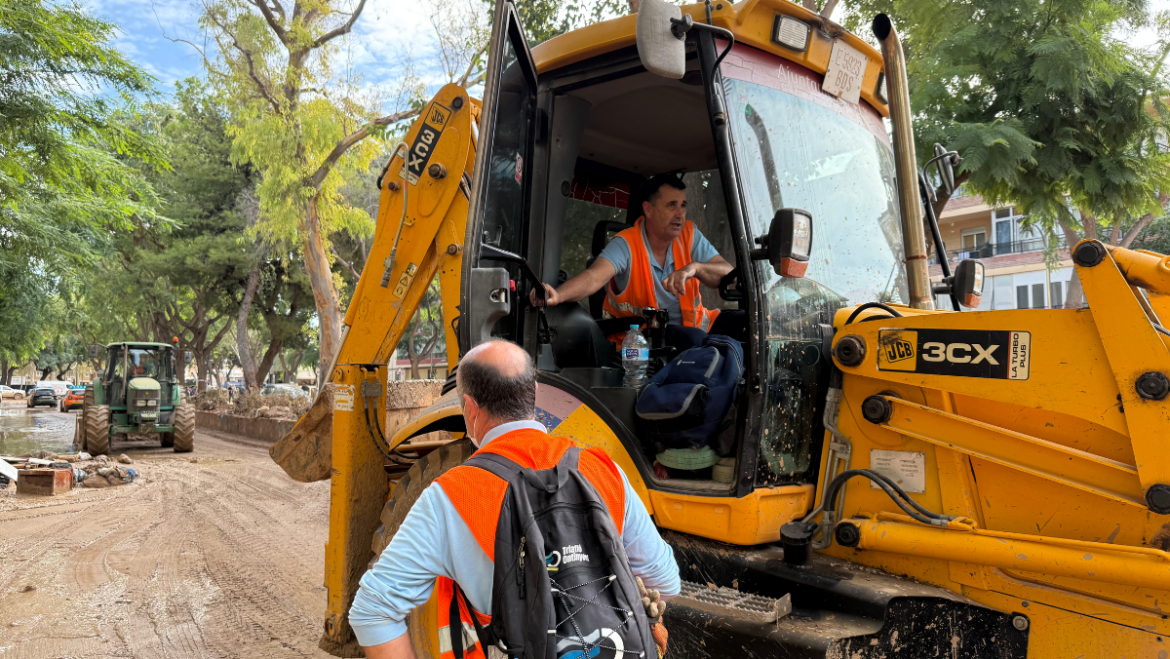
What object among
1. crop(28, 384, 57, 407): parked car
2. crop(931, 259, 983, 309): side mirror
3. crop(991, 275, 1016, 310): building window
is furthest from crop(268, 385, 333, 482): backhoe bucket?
crop(28, 384, 57, 407): parked car

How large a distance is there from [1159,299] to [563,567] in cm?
216

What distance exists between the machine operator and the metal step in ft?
4.07

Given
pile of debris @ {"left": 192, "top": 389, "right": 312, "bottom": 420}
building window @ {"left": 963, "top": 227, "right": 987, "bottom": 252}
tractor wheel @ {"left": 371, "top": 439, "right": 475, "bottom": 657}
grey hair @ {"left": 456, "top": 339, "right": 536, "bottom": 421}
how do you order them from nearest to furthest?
grey hair @ {"left": 456, "top": 339, "right": 536, "bottom": 421} → tractor wheel @ {"left": 371, "top": 439, "right": 475, "bottom": 657} → pile of debris @ {"left": 192, "top": 389, "right": 312, "bottom": 420} → building window @ {"left": 963, "top": 227, "right": 987, "bottom": 252}

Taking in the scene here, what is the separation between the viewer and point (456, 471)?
1772 millimetres

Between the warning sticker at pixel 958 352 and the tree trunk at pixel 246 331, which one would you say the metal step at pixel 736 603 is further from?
the tree trunk at pixel 246 331

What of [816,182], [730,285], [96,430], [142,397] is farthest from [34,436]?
[816,182]

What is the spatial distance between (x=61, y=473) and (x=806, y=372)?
11569mm

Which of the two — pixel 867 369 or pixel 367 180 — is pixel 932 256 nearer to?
pixel 867 369

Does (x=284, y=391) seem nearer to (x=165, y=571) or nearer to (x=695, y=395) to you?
(x=165, y=571)

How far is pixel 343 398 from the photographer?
13.8 feet

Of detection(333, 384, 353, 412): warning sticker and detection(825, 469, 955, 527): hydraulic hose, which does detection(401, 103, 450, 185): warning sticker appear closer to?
detection(333, 384, 353, 412): warning sticker

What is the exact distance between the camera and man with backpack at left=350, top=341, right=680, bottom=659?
5.37 ft

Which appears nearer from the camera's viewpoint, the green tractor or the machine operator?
the machine operator

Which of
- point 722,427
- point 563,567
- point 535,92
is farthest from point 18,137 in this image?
point 563,567
